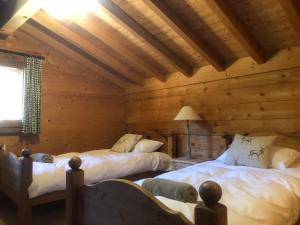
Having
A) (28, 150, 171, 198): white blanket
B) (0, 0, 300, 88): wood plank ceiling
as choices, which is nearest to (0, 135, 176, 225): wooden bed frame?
(28, 150, 171, 198): white blanket

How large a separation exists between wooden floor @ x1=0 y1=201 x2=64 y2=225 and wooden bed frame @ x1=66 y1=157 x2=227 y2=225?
4.16 feet

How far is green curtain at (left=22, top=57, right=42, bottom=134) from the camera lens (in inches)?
145

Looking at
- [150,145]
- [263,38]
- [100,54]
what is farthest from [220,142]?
[100,54]

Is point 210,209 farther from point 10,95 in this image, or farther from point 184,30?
point 10,95

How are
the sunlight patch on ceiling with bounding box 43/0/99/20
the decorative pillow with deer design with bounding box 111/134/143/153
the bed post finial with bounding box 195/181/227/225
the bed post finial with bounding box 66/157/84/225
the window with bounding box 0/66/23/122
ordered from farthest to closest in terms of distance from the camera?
the decorative pillow with deer design with bounding box 111/134/143/153 < the window with bounding box 0/66/23/122 < the sunlight patch on ceiling with bounding box 43/0/99/20 < the bed post finial with bounding box 66/157/84/225 < the bed post finial with bounding box 195/181/227/225

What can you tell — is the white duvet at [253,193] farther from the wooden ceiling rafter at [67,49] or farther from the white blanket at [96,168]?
the wooden ceiling rafter at [67,49]

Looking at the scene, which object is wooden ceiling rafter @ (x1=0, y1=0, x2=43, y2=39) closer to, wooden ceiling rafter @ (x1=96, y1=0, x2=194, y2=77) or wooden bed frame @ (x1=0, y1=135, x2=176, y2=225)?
wooden ceiling rafter @ (x1=96, y1=0, x2=194, y2=77)

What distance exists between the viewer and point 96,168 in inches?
118

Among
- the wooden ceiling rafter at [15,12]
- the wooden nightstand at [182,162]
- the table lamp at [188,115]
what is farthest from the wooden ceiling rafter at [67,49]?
the wooden nightstand at [182,162]

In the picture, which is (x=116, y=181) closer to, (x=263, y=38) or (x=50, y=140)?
(x=263, y=38)

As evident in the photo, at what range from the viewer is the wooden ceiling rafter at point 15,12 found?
2.50 m

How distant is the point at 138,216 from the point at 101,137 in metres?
3.59

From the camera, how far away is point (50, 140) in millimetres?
4035

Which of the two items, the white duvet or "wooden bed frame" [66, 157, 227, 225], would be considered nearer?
"wooden bed frame" [66, 157, 227, 225]
